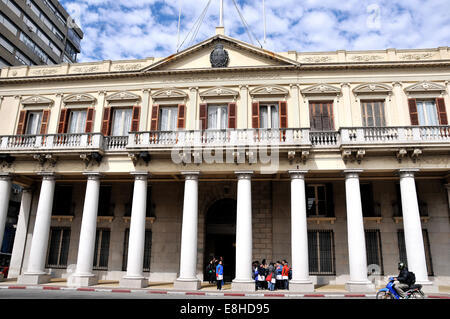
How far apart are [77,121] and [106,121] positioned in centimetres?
241

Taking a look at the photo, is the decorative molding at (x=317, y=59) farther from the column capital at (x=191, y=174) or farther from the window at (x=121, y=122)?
the window at (x=121, y=122)

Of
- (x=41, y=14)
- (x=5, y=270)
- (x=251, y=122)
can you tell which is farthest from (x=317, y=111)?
(x=41, y=14)

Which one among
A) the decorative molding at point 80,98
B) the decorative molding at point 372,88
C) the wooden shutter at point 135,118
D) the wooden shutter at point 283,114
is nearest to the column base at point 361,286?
the wooden shutter at point 283,114

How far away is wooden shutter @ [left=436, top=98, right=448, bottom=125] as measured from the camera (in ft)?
64.4

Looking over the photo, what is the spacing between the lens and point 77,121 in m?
22.8

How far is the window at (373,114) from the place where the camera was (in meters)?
20.4

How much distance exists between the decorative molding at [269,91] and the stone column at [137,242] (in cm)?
835

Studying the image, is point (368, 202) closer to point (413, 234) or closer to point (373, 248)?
point (373, 248)

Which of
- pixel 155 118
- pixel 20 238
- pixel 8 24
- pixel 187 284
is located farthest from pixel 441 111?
pixel 8 24

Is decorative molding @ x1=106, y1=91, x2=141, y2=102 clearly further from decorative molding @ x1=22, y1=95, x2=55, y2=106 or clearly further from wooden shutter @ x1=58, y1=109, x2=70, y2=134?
decorative molding @ x1=22, y1=95, x2=55, y2=106

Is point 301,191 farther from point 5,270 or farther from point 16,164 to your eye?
point 5,270

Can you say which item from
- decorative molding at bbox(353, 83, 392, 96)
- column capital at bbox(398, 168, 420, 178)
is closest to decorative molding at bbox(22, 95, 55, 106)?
decorative molding at bbox(353, 83, 392, 96)

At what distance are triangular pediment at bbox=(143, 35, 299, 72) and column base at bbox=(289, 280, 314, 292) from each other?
12797 millimetres
